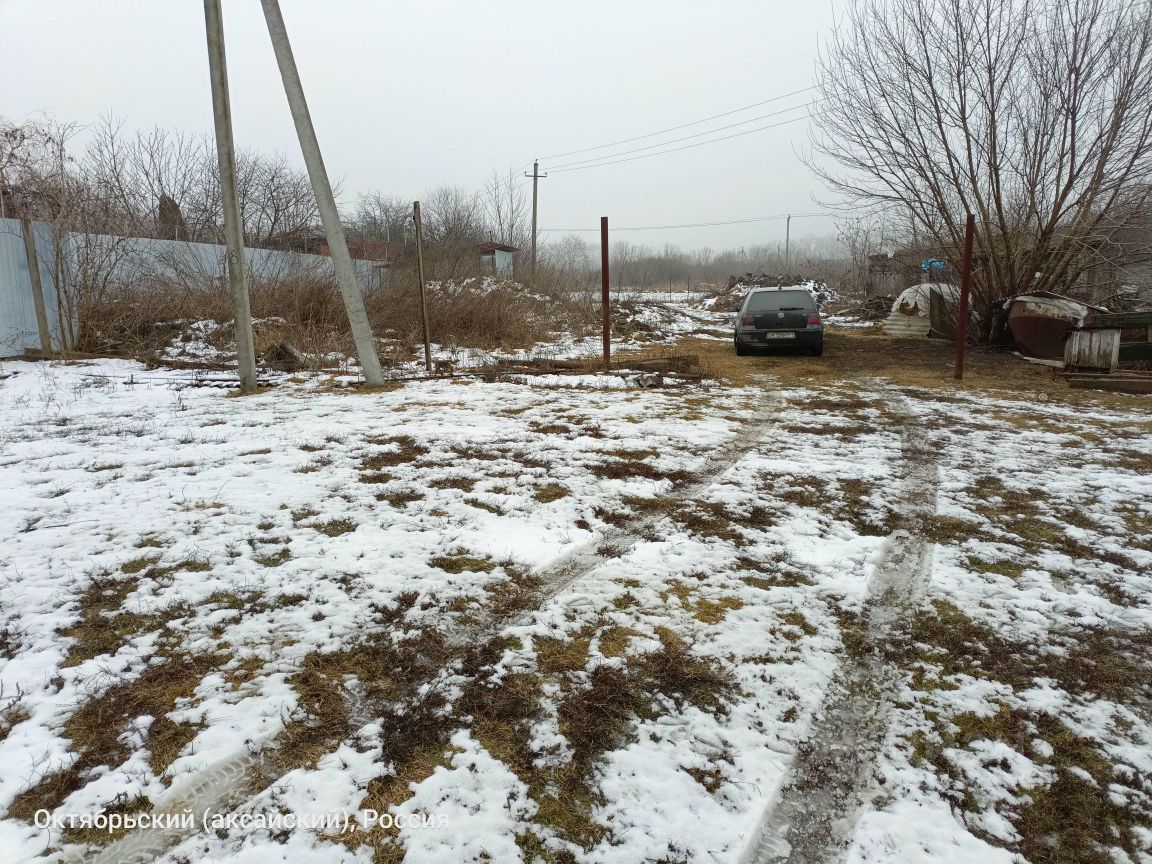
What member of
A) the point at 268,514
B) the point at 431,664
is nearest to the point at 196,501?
the point at 268,514

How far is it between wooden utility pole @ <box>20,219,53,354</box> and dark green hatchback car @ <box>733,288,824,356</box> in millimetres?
14008

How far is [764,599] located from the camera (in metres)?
3.11

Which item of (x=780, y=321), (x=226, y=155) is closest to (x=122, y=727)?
(x=226, y=155)

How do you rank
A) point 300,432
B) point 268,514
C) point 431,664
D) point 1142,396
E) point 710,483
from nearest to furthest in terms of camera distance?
point 431,664
point 268,514
point 710,483
point 300,432
point 1142,396

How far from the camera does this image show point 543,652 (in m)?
2.66

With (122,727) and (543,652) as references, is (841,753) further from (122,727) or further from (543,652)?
(122,727)

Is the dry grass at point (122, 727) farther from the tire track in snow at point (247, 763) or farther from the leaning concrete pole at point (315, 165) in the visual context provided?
the leaning concrete pole at point (315, 165)

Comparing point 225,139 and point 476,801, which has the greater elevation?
point 225,139

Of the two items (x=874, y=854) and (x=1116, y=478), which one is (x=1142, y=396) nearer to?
(x=1116, y=478)

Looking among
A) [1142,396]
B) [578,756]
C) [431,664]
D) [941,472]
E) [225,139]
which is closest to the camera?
[578,756]

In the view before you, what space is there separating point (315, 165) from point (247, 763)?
873cm

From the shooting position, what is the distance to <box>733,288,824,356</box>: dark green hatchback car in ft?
44.5

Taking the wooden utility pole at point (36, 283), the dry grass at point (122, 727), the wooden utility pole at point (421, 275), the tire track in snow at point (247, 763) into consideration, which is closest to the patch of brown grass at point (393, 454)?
the tire track in snow at point (247, 763)

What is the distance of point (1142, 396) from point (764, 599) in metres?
9.79
